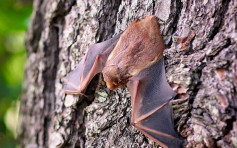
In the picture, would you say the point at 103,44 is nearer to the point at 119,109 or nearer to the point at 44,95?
the point at 119,109

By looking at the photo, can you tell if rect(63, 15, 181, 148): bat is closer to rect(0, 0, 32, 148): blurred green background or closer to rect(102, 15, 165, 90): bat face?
rect(102, 15, 165, 90): bat face

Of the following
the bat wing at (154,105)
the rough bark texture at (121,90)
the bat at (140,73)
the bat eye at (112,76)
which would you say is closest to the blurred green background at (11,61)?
the rough bark texture at (121,90)

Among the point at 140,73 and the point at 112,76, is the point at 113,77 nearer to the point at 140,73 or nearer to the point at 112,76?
the point at 112,76

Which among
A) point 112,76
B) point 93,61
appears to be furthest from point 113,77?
point 93,61

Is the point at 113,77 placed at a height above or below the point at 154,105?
above

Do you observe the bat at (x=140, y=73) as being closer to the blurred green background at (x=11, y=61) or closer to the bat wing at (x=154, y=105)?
the bat wing at (x=154, y=105)

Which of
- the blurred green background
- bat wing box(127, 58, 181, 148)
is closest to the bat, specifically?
bat wing box(127, 58, 181, 148)

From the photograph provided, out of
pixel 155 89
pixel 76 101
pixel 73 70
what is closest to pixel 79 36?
pixel 73 70
